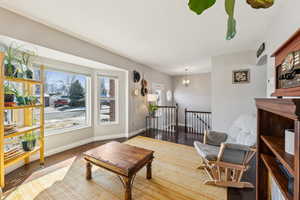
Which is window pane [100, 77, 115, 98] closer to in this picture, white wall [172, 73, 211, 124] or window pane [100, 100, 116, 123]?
window pane [100, 100, 116, 123]

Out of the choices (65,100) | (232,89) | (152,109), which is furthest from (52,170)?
(232,89)

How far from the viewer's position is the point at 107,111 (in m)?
3.95

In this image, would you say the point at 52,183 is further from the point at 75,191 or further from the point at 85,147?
the point at 85,147

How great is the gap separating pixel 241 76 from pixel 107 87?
3778mm

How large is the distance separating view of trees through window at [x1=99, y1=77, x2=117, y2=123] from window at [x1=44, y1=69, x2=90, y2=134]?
0.42m

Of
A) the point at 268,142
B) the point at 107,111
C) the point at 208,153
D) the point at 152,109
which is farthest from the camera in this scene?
the point at 152,109

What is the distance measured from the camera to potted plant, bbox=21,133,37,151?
2.05 metres

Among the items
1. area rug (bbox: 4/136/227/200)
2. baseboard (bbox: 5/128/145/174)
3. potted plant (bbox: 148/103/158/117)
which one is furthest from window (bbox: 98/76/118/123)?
area rug (bbox: 4/136/227/200)

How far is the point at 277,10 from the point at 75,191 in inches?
145

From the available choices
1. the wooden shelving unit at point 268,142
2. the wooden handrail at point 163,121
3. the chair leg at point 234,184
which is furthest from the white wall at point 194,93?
the wooden shelving unit at point 268,142

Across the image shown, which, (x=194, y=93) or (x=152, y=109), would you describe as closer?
(x=152, y=109)

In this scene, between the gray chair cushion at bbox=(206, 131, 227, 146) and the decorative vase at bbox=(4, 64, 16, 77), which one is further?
the gray chair cushion at bbox=(206, 131, 227, 146)

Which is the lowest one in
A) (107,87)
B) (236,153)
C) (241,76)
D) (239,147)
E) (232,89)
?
(236,153)

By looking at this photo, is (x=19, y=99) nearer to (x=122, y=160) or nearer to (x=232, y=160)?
(x=122, y=160)
